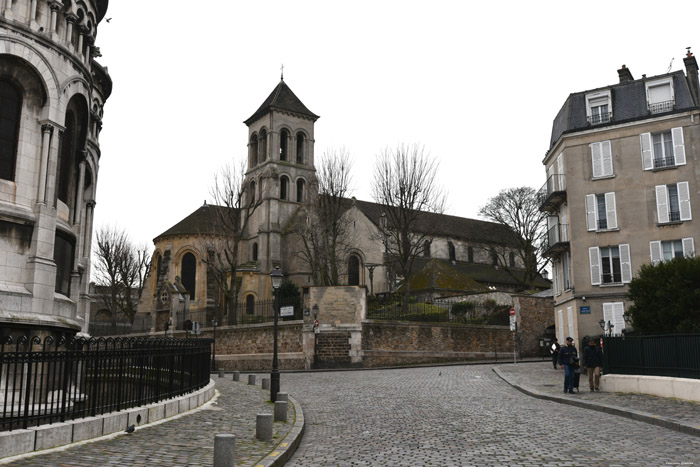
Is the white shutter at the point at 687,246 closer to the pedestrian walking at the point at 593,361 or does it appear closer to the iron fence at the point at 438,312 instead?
the pedestrian walking at the point at 593,361

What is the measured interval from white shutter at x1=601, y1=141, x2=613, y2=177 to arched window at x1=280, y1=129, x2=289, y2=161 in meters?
35.8

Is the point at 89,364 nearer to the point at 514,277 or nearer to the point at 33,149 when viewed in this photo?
the point at 33,149

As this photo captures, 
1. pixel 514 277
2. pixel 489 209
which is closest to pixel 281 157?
pixel 489 209

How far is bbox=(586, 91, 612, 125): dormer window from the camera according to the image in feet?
93.1

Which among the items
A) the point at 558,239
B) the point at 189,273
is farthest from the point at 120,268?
the point at 558,239

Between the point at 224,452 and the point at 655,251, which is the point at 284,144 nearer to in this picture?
the point at 655,251

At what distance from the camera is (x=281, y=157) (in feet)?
194

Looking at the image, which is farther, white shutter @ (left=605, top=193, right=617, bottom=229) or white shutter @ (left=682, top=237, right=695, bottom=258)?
white shutter @ (left=605, top=193, right=617, bottom=229)

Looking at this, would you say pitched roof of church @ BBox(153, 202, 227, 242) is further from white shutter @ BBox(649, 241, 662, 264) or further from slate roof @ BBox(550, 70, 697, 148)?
white shutter @ BBox(649, 241, 662, 264)

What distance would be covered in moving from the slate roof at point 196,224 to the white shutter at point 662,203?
34495 millimetres

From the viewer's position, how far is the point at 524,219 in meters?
58.0

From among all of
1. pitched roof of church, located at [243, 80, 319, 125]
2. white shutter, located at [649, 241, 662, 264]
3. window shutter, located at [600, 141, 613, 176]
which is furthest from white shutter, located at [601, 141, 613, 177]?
pitched roof of church, located at [243, 80, 319, 125]

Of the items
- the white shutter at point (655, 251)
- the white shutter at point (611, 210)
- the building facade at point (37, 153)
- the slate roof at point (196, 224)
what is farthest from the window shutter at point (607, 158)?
the slate roof at point (196, 224)

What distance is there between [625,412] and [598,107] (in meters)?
19.3
